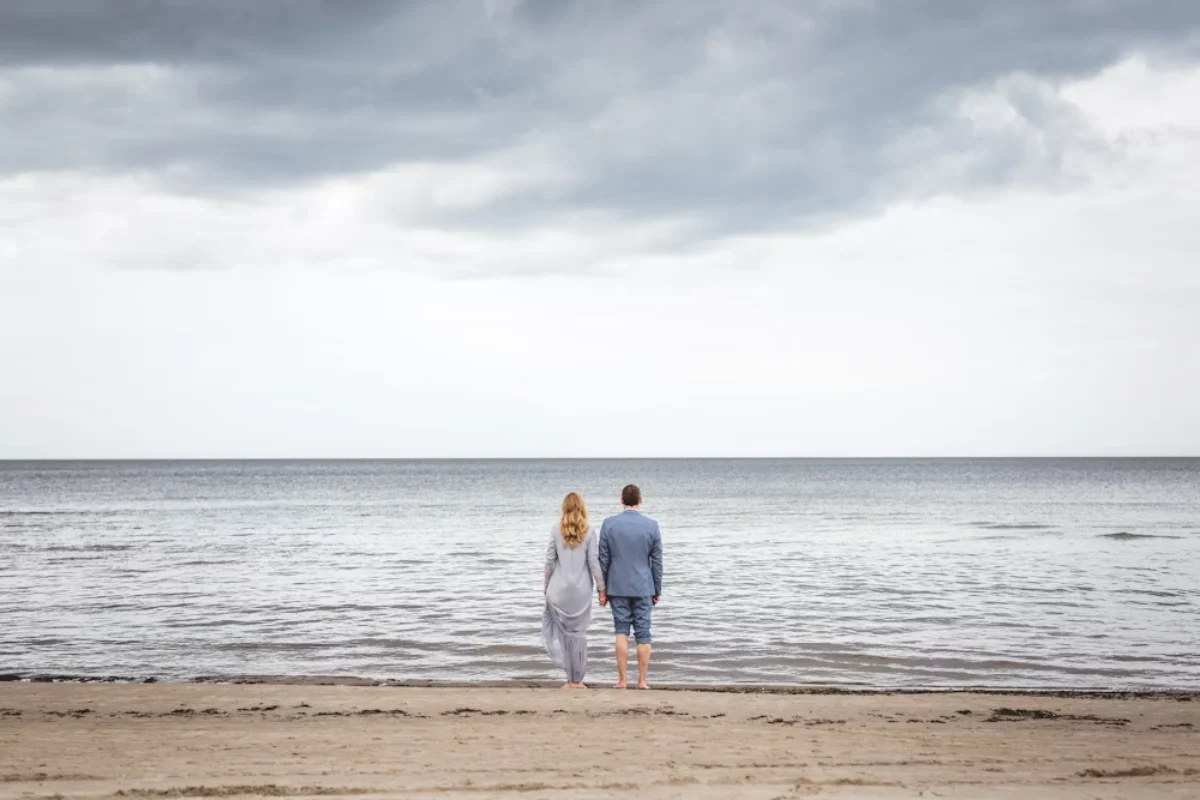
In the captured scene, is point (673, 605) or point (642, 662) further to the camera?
point (673, 605)

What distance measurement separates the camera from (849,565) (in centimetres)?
2559

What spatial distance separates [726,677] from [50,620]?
12.3m

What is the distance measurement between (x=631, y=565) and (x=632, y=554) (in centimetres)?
12

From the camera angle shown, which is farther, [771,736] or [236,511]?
[236,511]

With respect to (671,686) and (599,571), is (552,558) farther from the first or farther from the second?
(671,686)

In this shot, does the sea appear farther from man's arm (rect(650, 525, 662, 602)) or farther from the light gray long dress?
man's arm (rect(650, 525, 662, 602))

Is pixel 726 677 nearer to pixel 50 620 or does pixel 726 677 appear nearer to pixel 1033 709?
pixel 1033 709

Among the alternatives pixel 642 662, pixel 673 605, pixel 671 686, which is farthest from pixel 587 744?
pixel 673 605

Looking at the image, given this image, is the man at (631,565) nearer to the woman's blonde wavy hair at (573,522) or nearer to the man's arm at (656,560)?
the man's arm at (656,560)

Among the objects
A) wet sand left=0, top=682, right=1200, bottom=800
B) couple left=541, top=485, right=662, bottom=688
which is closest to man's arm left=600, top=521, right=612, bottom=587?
couple left=541, top=485, right=662, bottom=688

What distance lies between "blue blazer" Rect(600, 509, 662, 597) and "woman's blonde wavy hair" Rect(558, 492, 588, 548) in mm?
242

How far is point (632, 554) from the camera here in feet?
34.1

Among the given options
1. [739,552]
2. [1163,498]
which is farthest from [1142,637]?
[1163,498]

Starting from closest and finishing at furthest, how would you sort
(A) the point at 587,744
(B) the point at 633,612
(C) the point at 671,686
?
(A) the point at 587,744, (B) the point at 633,612, (C) the point at 671,686
